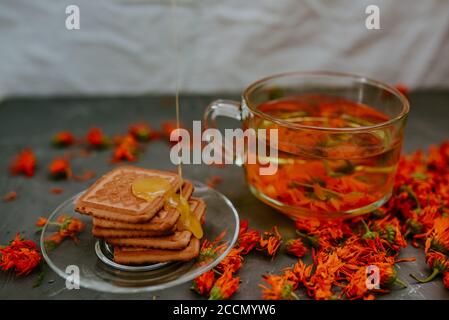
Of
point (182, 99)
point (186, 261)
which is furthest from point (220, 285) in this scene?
point (182, 99)

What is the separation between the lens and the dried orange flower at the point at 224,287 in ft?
2.33

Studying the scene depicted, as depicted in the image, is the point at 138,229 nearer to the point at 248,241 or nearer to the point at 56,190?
the point at 248,241

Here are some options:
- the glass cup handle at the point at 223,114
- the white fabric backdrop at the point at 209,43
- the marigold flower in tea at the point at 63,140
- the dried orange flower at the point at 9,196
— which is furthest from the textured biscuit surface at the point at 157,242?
the white fabric backdrop at the point at 209,43

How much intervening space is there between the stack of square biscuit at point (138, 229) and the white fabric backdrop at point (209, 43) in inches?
31.1

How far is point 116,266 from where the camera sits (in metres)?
0.74

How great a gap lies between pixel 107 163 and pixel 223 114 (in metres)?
0.34

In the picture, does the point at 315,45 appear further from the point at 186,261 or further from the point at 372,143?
the point at 186,261

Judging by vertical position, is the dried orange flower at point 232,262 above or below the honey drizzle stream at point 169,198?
below

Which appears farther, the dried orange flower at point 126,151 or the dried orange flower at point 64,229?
the dried orange flower at point 126,151

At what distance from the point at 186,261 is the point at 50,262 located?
0.65 ft

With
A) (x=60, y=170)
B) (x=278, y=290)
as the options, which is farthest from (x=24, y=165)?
(x=278, y=290)

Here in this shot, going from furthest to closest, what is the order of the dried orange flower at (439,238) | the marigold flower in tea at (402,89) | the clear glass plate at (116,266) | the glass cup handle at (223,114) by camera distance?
1. the marigold flower in tea at (402,89)
2. the glass cup handle at (223,114)
3. the dried orange flower at (439,238)
4. the clear glass plate at (116,266)

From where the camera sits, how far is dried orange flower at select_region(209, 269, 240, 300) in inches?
27.9

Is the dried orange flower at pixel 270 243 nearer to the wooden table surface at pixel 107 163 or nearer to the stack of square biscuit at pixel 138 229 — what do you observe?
the wooden table surface at pixel 107 163
